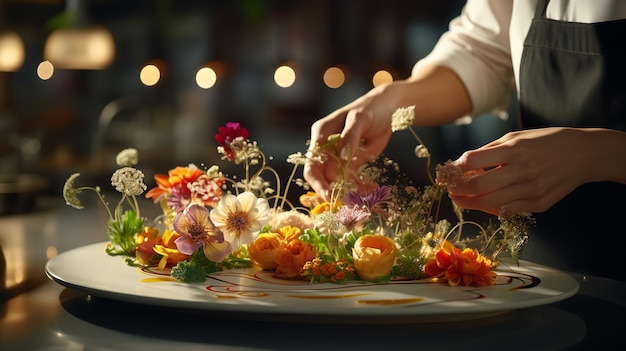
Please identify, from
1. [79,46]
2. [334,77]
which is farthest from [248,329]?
[334,77]

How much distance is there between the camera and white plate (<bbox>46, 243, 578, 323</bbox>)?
0.69 metres

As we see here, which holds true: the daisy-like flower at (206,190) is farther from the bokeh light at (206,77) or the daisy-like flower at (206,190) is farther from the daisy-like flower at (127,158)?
the bokeh light at (206,77)

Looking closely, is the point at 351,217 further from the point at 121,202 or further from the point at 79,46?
the point at 79,46

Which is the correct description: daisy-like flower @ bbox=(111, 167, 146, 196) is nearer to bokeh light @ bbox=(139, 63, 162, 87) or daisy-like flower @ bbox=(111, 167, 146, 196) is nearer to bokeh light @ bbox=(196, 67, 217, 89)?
bokeh light @ bbox=(196, 67, 217, 89)

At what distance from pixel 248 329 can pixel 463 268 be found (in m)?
0.22

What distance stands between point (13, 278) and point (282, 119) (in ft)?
16.0

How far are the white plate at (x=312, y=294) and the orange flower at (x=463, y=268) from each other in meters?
0.01

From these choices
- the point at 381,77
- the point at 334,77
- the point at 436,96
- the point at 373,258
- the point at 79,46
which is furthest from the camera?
the point at 334,77

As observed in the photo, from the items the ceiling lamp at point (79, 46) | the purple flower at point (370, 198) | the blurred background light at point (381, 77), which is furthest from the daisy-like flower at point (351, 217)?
Answer: the blurred background light at point (381, 77)

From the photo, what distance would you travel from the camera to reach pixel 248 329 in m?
0.70

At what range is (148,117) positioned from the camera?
5.90m

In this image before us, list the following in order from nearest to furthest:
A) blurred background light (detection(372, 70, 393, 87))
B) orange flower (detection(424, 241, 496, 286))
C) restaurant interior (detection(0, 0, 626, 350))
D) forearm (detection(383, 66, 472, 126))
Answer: orange flower (detection(424, 241, 496, 286)) → forearm (detection(383, 66, 472, 126)) → restaurant interior (detection(0, 0, 626, 350)) → blurred background light (detection(372, 70, 393, 87))

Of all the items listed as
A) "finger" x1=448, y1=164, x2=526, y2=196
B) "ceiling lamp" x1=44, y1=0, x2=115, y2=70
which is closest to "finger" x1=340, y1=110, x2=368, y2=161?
"finger" x1=448, y1=164, x2=526, y2=196

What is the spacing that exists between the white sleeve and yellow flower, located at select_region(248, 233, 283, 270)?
2.10 feet
